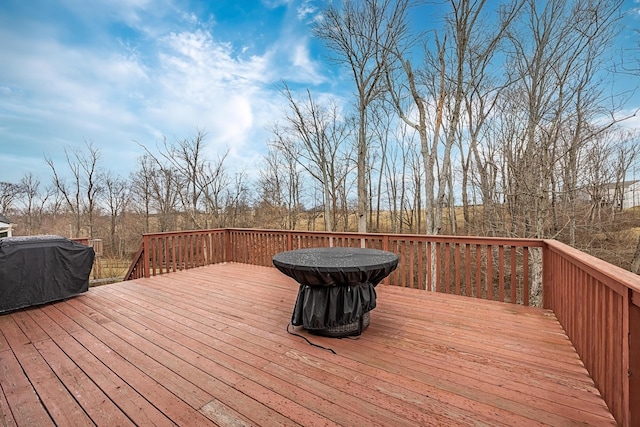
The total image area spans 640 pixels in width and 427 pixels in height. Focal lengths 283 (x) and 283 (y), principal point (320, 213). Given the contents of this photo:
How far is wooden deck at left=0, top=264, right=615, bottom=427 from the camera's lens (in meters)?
1.52

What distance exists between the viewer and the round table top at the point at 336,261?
236cm

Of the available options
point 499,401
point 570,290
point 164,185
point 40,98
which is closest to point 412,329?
point 499,401

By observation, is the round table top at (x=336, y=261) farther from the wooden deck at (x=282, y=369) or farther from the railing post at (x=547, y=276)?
the railing post at (x=547, y=276)

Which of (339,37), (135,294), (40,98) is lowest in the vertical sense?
(135,294)

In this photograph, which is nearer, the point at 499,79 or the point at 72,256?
the point at 72,256

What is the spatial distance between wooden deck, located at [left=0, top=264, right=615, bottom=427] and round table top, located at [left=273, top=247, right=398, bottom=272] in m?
0.63

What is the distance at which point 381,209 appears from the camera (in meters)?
14.1

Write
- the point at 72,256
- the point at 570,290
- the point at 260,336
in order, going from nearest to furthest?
the point at 570,290, the point at 260,336, the point at 72,256

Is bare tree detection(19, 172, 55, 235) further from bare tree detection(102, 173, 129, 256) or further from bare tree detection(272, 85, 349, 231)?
bare tree detection(272, 85, 349, 231)

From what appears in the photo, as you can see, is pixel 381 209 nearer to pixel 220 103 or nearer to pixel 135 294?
pixel 220 103

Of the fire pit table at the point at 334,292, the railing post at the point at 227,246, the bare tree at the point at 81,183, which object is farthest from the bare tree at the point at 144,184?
the fire pit table at the point at 334,292

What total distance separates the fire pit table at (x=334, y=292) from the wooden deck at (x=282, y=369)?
0.15m

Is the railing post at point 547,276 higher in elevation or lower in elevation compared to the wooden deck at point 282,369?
higher

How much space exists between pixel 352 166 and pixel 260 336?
9.70m
